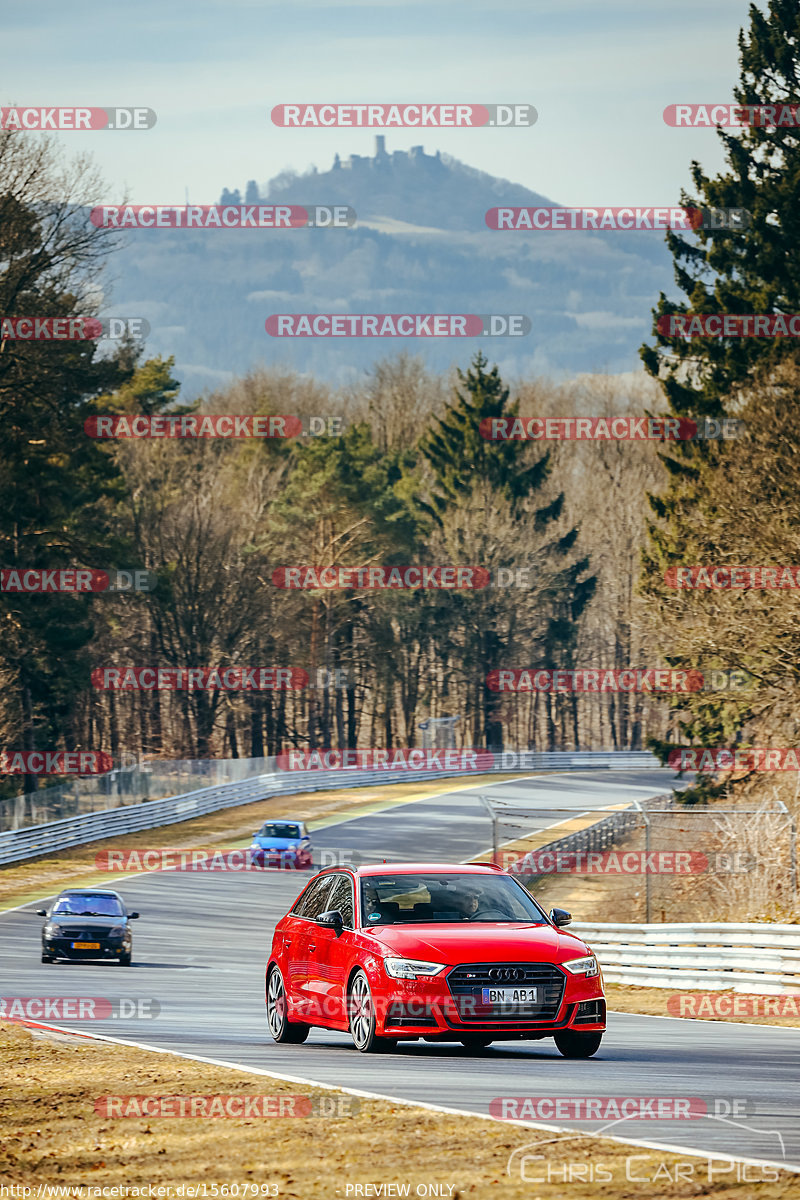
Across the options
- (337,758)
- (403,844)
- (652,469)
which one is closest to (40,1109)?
(403,844)

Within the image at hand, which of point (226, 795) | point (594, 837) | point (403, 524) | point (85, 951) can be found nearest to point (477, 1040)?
point (85, 951)

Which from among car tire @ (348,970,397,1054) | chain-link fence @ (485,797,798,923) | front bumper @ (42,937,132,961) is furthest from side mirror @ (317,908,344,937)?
front bumper @ (42,937,132,961)

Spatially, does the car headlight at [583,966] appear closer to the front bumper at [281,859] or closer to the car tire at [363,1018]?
the car tire at [363,1018]

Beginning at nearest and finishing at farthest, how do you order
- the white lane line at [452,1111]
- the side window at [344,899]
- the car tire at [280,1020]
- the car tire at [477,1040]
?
1. the white lane line at [452,1111]
2. the car tire at [477,1040]
3. the side window at [344,899]
4. the car tire at [280,1020]

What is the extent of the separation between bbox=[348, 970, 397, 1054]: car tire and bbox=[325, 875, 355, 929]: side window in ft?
1.80

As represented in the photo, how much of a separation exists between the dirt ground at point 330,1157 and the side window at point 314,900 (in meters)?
3.22

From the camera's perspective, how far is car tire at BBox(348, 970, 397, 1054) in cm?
1185

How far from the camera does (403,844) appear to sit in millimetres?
48969

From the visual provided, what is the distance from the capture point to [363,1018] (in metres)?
12.0

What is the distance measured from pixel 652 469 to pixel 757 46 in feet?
143

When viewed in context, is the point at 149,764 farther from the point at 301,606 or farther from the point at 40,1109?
the point at 40,1109

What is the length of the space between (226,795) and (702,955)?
39.2 m

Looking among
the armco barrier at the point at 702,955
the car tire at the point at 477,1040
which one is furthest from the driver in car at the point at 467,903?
the armco barrier at the point at 702,955

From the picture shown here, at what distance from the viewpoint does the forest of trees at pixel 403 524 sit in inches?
1629
